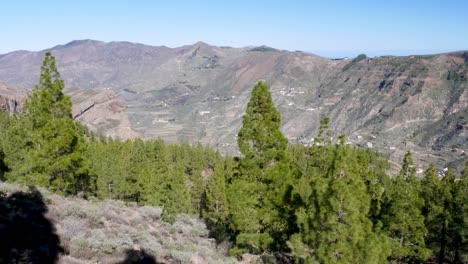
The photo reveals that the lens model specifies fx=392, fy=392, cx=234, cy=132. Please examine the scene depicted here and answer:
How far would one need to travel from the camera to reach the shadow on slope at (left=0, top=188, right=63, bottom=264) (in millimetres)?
14512

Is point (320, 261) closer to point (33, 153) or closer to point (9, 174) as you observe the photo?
point (33, 153)

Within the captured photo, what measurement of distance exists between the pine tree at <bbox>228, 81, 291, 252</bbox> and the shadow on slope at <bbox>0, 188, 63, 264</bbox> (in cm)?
1193

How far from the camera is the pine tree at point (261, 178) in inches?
1025

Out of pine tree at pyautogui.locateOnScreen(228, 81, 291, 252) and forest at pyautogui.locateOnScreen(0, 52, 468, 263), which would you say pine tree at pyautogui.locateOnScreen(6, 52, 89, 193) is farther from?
pine tree at pyautogui.locateOnScreen(228, 81, 291, 252)

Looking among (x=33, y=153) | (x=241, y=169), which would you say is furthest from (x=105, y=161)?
(x=241, y=169)

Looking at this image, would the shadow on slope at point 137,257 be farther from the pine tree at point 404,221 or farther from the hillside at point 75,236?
the pine tree at point 404,221

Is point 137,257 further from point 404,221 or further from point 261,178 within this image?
point 404,221

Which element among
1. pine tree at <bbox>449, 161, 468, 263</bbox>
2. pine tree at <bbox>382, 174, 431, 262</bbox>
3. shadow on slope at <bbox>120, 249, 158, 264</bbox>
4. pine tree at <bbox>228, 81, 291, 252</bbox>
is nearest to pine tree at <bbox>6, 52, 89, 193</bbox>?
pine tree at <bbox>228, 81, 291, 252</bbox>

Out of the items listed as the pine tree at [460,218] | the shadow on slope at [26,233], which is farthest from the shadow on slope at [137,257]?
the pine tree at [460,218]

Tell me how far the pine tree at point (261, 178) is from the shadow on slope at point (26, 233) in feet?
39.2

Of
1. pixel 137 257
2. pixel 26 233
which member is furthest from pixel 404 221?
pixel 26 233

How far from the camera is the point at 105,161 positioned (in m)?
61.1

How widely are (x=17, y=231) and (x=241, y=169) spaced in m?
14.3

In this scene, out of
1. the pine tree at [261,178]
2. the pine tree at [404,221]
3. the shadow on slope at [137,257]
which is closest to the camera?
the shadow on slope at [137,257]
